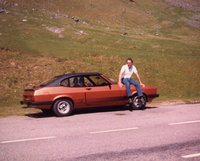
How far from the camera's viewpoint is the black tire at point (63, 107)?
30.5 ft

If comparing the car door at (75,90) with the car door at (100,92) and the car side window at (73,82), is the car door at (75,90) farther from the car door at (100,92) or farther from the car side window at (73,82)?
the car door at (100,92)

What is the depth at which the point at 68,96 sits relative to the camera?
9453 mm

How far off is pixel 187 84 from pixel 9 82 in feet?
43.7

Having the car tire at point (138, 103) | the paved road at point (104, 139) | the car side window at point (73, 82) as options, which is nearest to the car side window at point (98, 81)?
the car side window at point (73, 82)

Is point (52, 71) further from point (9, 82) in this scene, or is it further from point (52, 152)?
point (52, 152)

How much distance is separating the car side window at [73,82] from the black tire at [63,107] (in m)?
0.61

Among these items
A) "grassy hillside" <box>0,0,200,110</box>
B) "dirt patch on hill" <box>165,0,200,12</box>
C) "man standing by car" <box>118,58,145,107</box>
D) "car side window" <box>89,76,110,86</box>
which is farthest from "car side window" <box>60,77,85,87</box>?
"dirt patch on hill" <box>165,0,200,12</box>

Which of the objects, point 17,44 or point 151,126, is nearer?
point 151,126

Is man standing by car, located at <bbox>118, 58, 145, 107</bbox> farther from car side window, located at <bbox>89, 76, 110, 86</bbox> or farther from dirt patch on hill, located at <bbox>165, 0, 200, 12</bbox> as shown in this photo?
dirt patch on hill, located at <bbox>165, 0, 200, 12</bbox>

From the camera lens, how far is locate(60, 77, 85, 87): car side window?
31.9 feet

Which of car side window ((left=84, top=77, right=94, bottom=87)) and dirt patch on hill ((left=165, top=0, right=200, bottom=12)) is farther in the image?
dirt patch on hill ((left=165, top=0, right=200, bottom=12))

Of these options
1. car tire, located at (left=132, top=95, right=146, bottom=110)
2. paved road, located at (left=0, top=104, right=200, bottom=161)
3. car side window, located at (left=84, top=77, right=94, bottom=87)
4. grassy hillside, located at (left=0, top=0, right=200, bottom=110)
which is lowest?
paved road, located at (left=0, top=104, right=200, bottom=161)

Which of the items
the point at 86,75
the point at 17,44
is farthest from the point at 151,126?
the point at 17,44

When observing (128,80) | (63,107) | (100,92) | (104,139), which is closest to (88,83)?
(100,92)
